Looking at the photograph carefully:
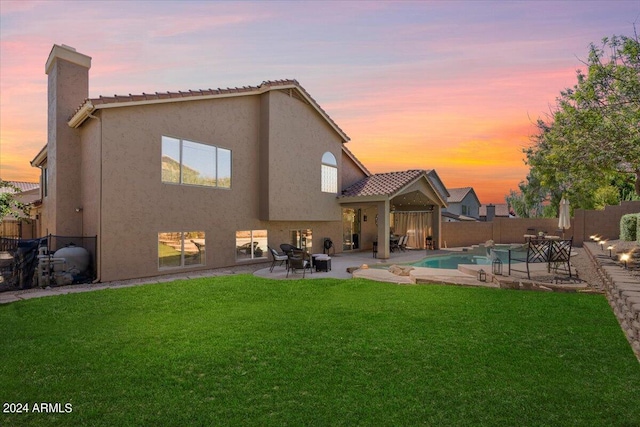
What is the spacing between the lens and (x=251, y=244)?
17172 mm

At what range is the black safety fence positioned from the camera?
38.3 ft

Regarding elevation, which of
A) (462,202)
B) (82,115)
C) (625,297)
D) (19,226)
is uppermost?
(82,115)

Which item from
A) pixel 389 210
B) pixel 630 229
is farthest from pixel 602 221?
pixel 389 210

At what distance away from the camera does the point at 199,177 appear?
1512 cm

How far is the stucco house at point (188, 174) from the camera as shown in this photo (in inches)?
501

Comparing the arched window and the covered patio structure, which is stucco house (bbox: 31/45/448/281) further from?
the covered patio structure

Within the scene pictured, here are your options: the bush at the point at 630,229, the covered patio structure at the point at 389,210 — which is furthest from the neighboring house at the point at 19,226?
the bush at the point at 630,229

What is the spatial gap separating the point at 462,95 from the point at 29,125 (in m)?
22.7

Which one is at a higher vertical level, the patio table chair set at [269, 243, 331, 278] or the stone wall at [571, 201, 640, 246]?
the stone wall at [571, 201, 640, 246]

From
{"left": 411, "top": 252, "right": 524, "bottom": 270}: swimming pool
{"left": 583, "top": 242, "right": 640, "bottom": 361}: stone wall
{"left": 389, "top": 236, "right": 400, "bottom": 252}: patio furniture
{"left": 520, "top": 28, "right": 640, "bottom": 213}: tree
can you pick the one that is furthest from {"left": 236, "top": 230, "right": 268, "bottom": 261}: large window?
{"left": 583, "top": 242, "right": 640, "bottom": 361}: stone wall

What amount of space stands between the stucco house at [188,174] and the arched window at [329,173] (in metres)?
Answer: 0.10

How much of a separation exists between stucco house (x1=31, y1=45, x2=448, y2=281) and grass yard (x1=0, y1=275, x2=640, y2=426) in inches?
184

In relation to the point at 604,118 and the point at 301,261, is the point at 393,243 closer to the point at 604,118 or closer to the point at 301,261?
the point at 301,261

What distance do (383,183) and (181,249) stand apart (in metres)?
12.2
